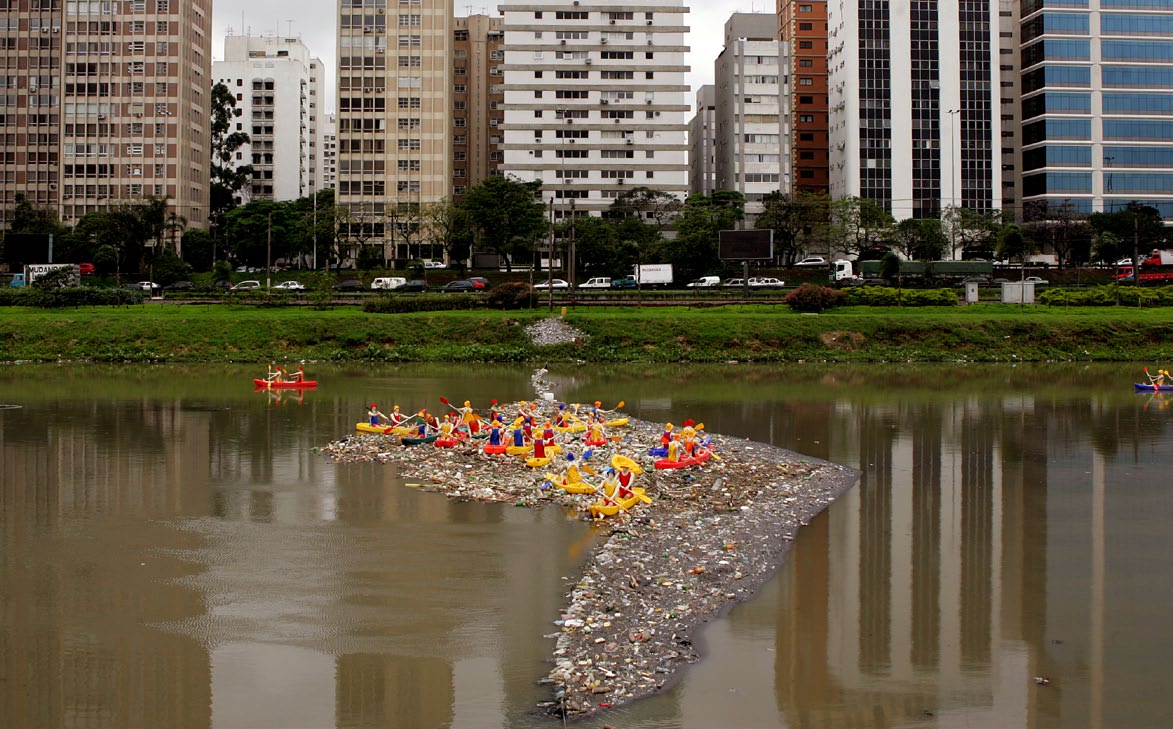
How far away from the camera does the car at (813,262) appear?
100 m

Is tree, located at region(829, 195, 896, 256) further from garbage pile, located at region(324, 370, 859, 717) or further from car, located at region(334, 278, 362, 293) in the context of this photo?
garbage pile, located at region(324, 370, 859, 717)

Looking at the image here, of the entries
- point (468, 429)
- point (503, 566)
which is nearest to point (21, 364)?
point (468, 429)

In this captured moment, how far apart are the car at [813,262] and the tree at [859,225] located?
295cm

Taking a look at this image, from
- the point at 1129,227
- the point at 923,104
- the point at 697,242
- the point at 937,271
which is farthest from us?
the point at 923,104

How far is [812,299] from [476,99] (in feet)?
272

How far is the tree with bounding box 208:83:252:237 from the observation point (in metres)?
130

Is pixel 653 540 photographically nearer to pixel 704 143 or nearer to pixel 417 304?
pixel 417 304

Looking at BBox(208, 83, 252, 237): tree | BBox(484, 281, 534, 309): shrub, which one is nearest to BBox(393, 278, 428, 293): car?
BBox(484, 281, 534, 309): shrub

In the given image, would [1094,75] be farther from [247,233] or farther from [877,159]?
[247,233]

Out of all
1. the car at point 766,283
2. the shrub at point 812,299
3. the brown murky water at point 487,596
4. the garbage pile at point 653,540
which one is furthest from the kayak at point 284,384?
the car at point 766,283

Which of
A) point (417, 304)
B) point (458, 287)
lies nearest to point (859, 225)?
point (458, 287)

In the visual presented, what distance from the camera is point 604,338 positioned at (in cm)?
5612

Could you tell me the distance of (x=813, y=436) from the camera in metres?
28.6

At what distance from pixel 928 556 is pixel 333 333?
146 ft
